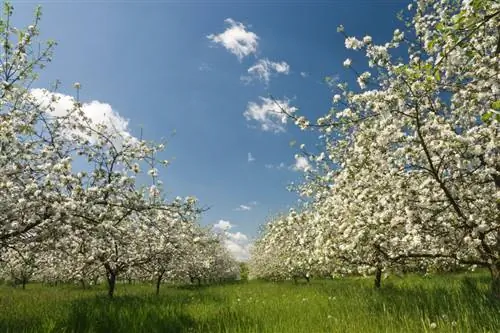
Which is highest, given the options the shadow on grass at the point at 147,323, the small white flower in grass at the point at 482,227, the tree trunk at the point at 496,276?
the small white flower in grass at the point at 482,227

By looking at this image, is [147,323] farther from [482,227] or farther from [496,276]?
[496,276]

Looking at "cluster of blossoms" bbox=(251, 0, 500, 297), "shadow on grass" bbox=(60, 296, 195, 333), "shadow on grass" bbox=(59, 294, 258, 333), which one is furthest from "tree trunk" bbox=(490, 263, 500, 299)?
"shadow on grass" bbox=(60, 296, 195, 333)

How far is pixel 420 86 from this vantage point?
640cm

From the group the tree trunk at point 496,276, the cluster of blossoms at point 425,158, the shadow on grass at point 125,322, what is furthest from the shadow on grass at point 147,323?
the tree trunk at point 496,276

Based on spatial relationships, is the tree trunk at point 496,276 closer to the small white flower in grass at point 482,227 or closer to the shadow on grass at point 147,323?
the small white flower in grass at point 482,227

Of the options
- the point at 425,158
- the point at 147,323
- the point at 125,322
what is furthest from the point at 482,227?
the point at 125,322

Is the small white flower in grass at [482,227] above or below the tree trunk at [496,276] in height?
above

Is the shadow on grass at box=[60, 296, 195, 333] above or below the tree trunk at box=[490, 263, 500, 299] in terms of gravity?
below

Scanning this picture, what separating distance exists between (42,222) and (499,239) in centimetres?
940

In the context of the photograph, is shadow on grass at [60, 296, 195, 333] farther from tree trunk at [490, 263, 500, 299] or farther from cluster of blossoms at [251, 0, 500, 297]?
tree trunk at [490, 263, 500, 299]

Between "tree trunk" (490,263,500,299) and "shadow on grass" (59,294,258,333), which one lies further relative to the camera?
"tree trunk" (490,263,500,299)

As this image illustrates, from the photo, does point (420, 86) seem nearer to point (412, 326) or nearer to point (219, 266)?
point (412, 326)

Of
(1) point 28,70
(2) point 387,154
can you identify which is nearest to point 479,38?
(2) point 387,154

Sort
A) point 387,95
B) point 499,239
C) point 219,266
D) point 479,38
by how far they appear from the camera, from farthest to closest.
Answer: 1. point 219,266
2. point 479,38
3. point 499,239
4. point 387,95
